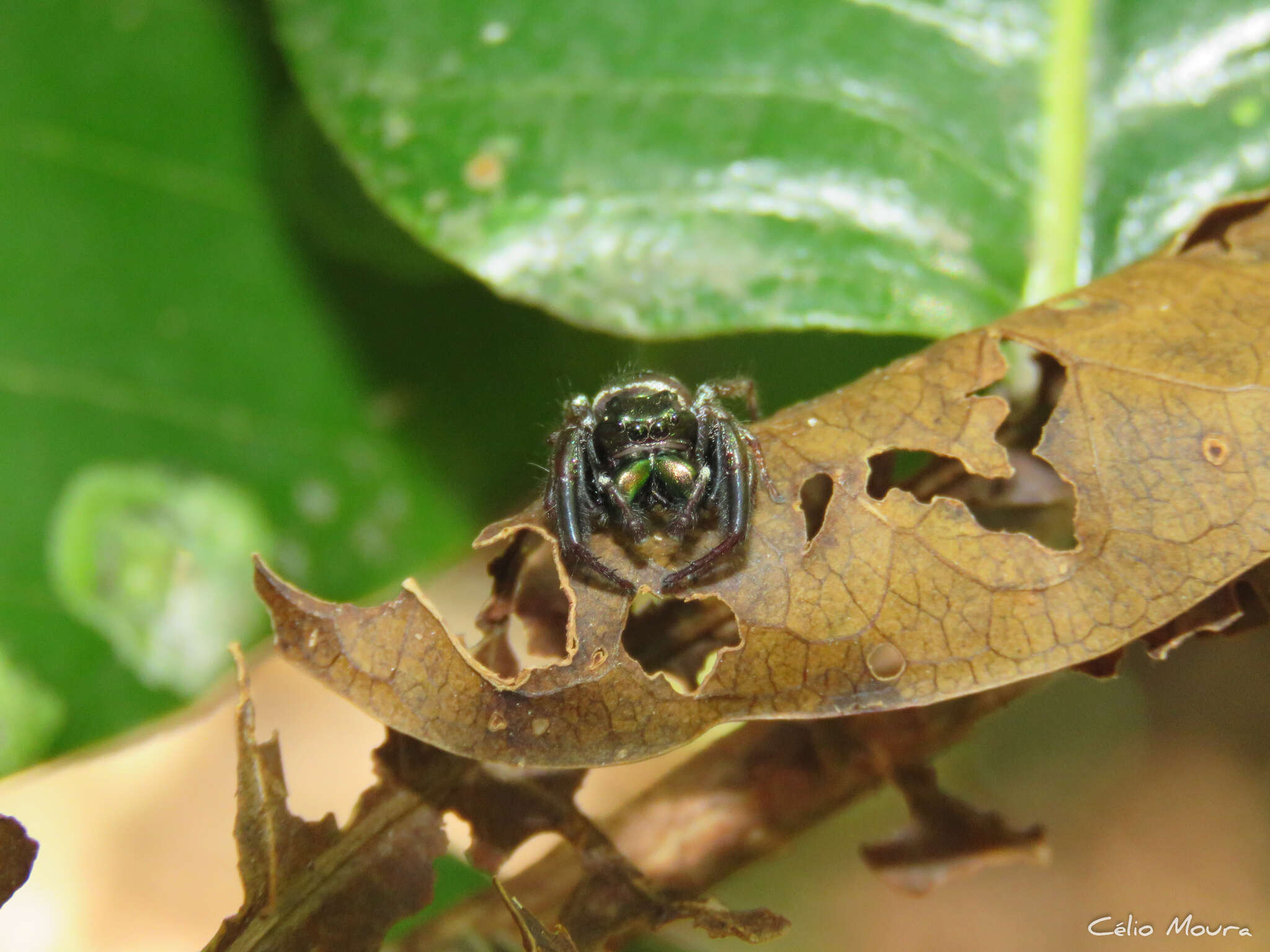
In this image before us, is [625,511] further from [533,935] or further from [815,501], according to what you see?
[533,935]

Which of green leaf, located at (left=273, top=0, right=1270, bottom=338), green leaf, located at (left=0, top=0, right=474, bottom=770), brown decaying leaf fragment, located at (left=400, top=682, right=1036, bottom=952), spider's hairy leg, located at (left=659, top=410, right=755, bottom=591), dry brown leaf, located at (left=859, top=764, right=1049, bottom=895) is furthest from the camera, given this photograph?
green leaf, located at (left=0, top=0, right=474, bottom=770)

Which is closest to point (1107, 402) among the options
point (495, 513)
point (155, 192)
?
point (495, 513)

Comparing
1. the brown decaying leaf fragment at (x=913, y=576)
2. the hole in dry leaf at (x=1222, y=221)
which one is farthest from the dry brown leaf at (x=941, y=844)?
the hole in dry leaf at (x=1222, y=221)

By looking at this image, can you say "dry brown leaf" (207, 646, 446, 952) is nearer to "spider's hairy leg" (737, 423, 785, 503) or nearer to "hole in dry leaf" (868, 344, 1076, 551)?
"spider's hairy leg" (737, 423, 785, 503)

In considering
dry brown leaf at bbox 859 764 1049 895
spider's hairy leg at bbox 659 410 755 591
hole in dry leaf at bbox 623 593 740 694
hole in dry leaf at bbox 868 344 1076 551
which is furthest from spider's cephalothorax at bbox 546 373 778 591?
dry brown leaf at bbox 859 764 1049 895

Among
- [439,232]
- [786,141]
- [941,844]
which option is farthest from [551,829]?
[786,141]

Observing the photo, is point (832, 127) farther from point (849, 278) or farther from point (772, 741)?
point (772, 741)
